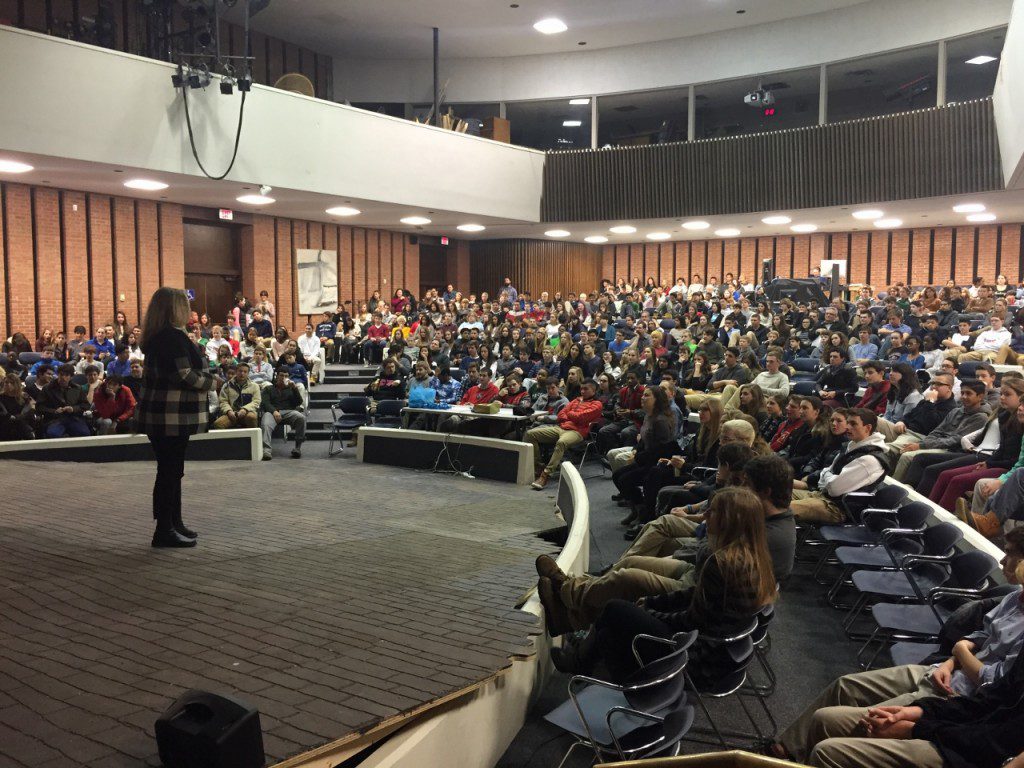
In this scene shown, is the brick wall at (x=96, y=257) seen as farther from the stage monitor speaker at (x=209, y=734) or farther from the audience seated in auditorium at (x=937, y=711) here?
the audience seated in auditorium at (x=937, y=711)

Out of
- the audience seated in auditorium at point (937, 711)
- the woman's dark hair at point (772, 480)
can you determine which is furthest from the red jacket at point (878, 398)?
the audience seated in auditorium at point (937, 711)

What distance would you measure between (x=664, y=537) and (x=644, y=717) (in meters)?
1.96

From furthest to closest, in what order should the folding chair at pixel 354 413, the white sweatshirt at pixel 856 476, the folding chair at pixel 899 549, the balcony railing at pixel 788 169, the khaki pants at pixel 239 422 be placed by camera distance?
the balcony railing at pixel 788 169 < the folding chair at pixel 354 413 < the khaki pants at pixel 239 422 < the white sweatshirt at pixel 856 476 < the folding chair at pixel 899 549

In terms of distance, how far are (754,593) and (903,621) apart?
94cm

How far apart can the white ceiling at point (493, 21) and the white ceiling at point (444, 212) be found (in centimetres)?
369

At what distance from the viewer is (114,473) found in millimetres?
7020

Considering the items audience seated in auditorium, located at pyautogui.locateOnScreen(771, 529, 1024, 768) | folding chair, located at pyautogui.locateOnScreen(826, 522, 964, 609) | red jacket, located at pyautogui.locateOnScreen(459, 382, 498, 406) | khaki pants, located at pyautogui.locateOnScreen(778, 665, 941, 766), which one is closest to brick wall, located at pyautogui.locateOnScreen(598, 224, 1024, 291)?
red jacket, located at pyautogui.locateOnScreen(459, 382, 498, 406)

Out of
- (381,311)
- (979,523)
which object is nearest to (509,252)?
(381,311)

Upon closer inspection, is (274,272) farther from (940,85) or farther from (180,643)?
A: (180,643)

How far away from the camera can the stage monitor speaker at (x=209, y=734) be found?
2041mm

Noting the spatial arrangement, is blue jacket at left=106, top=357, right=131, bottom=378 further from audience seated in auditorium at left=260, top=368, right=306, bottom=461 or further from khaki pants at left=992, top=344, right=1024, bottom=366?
khaki pants at left=992, top=344, right=1024, bottom=366

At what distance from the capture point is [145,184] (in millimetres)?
12633

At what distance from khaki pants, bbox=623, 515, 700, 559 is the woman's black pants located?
7.97 ft

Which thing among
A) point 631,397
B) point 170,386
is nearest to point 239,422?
point 631,397
